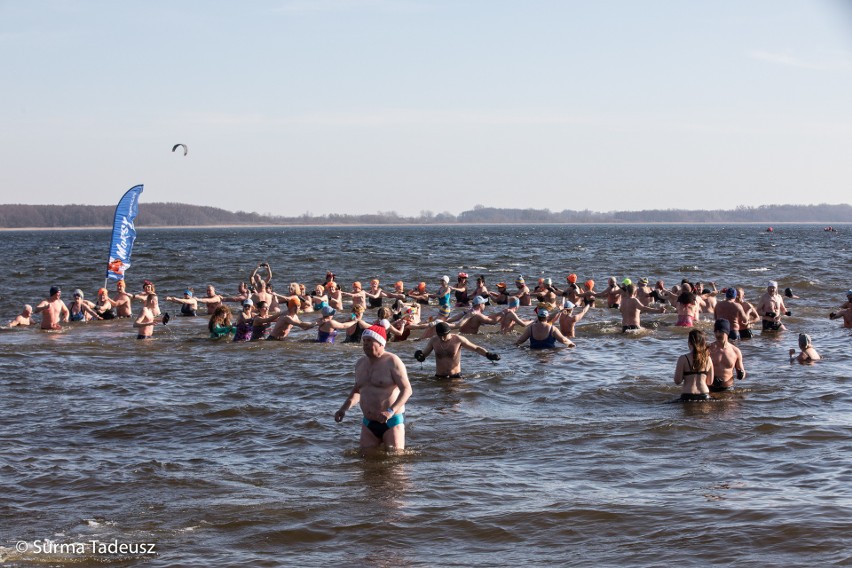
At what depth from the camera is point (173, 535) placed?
7520 millimetres

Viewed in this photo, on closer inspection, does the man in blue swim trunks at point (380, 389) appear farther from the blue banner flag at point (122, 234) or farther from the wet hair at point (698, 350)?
the blue banner flag at point (122, 234)

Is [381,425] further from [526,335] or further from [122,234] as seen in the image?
[122,234]

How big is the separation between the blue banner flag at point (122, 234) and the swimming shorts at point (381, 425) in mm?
13640

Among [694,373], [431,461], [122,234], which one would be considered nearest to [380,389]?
[431,461]

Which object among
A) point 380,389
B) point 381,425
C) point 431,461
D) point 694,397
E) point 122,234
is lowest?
point 431,461

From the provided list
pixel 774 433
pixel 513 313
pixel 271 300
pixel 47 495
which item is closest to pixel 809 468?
pixel 774 433

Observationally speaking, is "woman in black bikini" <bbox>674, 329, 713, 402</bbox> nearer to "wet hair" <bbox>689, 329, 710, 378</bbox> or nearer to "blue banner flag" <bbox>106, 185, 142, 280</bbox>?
"wet hair" <bbox>689, 329, 710, 378</bbox>

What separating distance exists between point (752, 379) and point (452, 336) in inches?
171

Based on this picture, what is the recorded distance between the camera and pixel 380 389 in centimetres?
917

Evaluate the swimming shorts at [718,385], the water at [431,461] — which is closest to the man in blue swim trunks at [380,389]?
the water at [431,461]

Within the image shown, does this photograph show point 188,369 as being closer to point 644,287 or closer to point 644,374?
point 644,374

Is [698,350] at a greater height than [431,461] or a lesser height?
greater

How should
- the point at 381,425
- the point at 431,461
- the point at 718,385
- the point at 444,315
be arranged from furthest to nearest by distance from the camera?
the point at 444,315 → the point at 718,385 → the point at 431,461 → the point at 381,425

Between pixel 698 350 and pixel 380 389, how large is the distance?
4.49 meters
